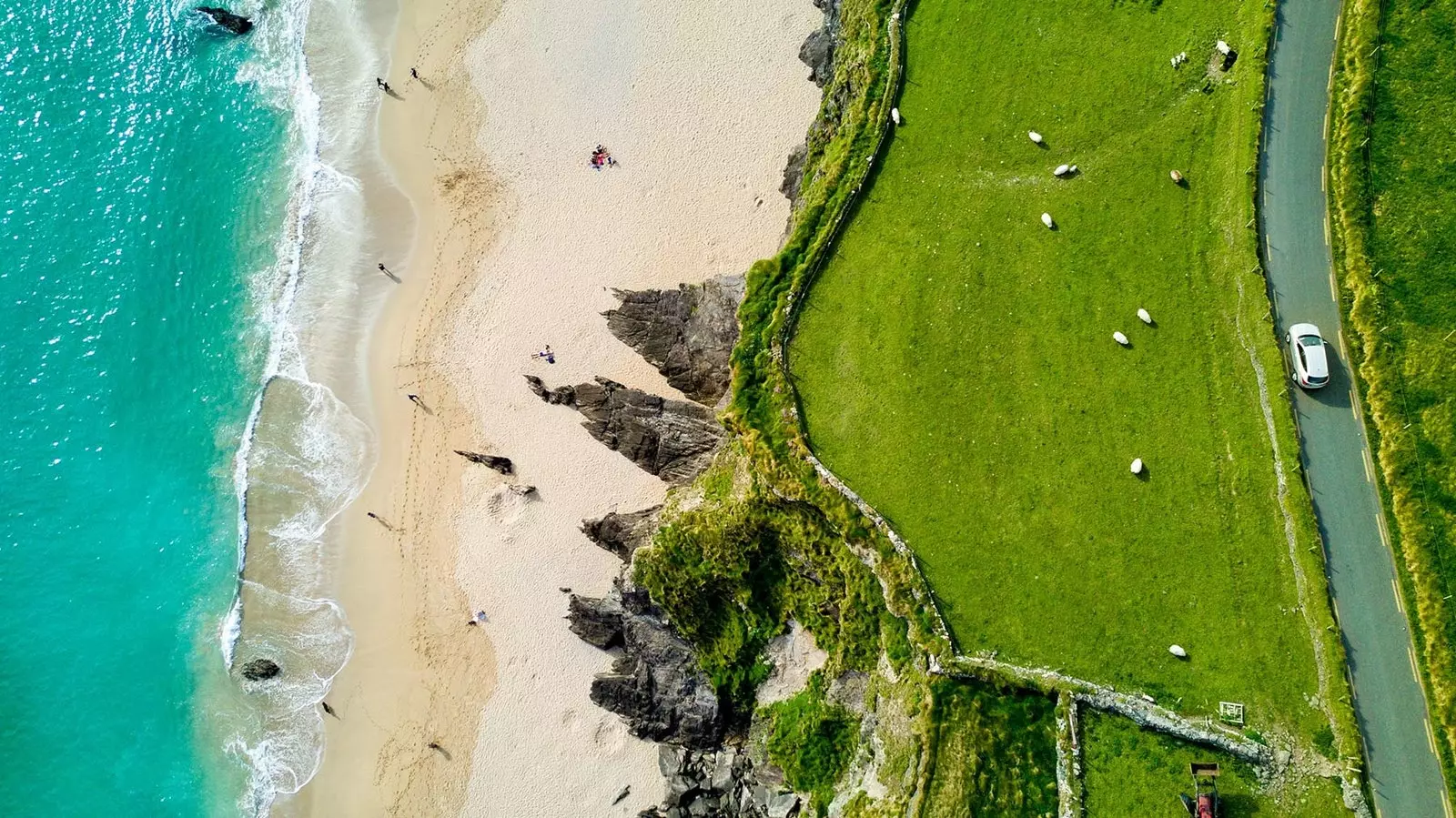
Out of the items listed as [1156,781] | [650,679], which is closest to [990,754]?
[1156,781]

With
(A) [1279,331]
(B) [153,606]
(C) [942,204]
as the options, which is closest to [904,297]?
(C) [942,204]

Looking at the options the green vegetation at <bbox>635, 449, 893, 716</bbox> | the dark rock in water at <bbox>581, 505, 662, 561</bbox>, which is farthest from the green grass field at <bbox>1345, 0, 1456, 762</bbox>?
the dark rock in water at <bbox>581, 505, 662, 561</bbox>

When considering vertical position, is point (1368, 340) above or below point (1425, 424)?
above

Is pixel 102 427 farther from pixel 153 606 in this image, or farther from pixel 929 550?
pixel 929 550

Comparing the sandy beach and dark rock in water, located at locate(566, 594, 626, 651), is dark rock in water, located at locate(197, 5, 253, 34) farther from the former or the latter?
dark rock in water, located at locate(566, 594, 626, 651)

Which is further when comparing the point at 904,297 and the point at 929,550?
the point at 904,297

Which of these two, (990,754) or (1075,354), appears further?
(1075,354)

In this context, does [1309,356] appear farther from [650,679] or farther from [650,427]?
[650,679]
